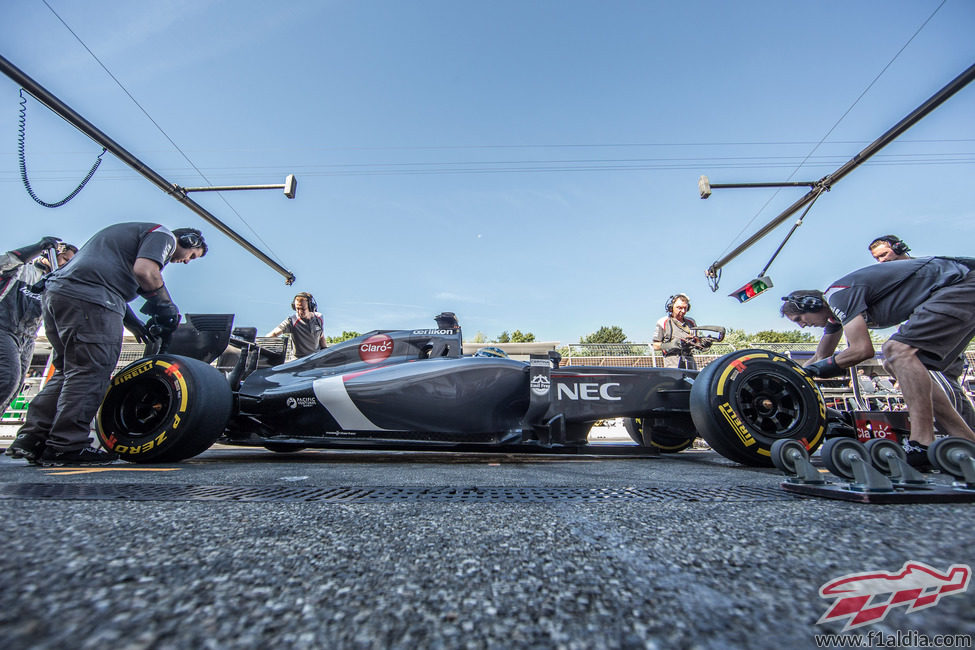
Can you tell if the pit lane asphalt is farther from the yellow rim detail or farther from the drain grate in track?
the yellow rim detail

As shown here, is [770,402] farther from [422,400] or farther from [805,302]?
[422,400]

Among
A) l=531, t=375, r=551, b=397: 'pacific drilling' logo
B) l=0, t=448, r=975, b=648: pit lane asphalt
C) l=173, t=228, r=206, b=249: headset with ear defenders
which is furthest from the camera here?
l=173, t=228, r=206, b=249: headset with ear defenders

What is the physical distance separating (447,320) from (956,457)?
2.73 metres

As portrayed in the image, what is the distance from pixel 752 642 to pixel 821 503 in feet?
2.70

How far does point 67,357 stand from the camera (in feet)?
7.06

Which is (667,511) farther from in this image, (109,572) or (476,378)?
(476,378)

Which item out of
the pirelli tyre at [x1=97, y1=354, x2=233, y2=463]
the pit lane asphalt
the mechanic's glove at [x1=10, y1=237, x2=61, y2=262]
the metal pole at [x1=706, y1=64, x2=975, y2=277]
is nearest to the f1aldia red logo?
the pirelli tyre at [x1=97, y1=354, x2=233, y2=463]

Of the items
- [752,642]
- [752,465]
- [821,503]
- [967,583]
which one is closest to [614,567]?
[752,642]

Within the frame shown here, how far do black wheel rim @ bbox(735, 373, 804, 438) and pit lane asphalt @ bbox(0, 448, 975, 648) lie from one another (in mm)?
1218

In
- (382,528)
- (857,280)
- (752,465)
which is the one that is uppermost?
(857,280)

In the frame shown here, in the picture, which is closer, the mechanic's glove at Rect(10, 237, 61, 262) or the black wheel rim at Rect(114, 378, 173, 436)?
the black wheel rim at Rect(114, 378, 173, 436)

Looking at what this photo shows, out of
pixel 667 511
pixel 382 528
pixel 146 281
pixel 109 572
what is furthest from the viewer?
pixel 146 281

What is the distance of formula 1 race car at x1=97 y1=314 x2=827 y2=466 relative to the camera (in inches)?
82.1

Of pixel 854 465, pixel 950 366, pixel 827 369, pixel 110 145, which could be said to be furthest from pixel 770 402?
pixel 110 145
